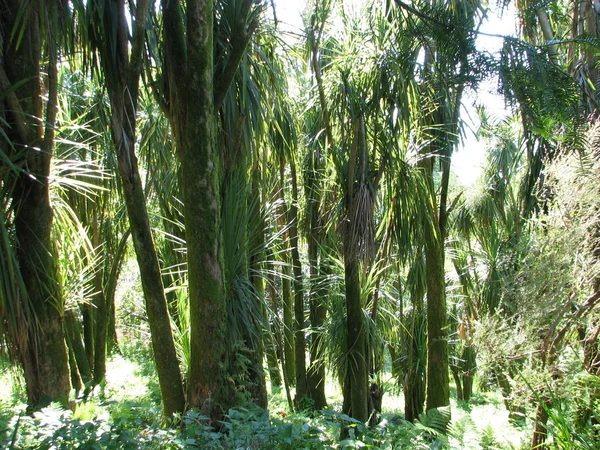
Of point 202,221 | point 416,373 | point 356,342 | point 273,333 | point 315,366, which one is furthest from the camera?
point 416,373

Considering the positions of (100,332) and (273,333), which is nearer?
(273,333)

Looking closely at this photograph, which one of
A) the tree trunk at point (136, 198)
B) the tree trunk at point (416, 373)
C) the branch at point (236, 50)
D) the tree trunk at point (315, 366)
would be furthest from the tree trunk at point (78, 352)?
the branch at point (236, 50)

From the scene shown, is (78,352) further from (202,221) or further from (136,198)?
(202,221)

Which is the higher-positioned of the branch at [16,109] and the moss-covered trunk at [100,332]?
the branch at [16,109]

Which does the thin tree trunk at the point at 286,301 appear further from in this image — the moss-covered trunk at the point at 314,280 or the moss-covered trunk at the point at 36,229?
the moss-covered trunk at the point at 36,229

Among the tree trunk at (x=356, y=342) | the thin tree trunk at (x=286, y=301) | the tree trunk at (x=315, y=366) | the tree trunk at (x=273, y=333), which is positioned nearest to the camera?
the tree trunk at (x=273, y=333)

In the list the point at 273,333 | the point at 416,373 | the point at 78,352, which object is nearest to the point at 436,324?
the point at 273,333

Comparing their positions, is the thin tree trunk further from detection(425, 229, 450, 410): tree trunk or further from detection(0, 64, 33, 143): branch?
detection(0, 64, 33, 143): branch

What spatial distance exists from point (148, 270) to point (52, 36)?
5.32 feet

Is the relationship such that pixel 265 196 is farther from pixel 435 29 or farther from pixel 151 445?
pixel 151 445

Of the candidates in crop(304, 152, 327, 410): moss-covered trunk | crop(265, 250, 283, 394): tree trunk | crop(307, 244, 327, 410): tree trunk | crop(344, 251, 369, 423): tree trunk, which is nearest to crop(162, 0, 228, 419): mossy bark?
crop(265, 250, 283, 394): tree trunk

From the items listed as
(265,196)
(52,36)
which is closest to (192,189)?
(52,36)

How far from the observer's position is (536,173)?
659cm

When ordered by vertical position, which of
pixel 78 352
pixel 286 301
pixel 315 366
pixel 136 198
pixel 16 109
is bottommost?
pixel 315 366
